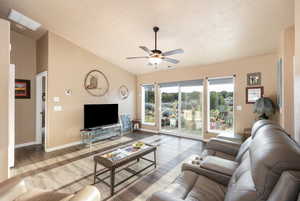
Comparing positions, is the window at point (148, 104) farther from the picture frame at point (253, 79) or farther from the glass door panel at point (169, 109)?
the picture frame at point (253, 79)

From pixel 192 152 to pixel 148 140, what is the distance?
161 cm

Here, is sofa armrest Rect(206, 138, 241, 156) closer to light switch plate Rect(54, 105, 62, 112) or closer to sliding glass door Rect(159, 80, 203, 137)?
sliding glass door Rect(159, 80, 203, 137)

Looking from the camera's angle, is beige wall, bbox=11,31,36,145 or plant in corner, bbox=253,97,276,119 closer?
plant in corner, bbox=253,97,276,119

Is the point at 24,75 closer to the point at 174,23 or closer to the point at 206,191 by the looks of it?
the point at 174,23

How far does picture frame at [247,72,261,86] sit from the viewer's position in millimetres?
3785

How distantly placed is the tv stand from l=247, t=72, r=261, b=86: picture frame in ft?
14.3

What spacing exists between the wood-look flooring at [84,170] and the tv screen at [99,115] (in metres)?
0.68

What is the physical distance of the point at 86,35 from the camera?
12.4 ft

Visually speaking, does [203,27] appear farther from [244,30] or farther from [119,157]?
[119,157]

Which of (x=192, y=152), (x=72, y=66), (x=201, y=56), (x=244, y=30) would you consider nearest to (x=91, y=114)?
(x=72, y=66)

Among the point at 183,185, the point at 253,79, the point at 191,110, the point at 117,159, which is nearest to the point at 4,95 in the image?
the point at 117,159

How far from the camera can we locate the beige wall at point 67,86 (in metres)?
3.80

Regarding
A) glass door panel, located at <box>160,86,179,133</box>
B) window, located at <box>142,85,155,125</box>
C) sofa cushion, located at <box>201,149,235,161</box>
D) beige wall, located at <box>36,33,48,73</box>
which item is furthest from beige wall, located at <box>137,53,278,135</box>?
beige wall, located at <box>36,33,48,73</box>

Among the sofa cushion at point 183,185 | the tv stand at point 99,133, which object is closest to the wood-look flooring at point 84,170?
the tv stand at point 99,133
